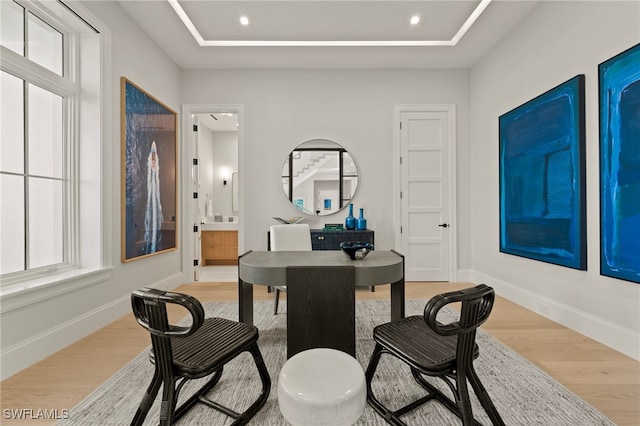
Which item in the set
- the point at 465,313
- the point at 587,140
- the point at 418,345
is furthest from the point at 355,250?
the point at 587,140

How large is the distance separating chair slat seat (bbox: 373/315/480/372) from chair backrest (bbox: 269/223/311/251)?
1.61 meters

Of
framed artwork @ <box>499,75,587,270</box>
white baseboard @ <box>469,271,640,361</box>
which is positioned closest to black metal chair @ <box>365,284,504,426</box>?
white baseboard @ <box>469,271,640,361</box>

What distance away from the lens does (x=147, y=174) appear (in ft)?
10.9

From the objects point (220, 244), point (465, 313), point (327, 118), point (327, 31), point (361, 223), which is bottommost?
point (220, 244)

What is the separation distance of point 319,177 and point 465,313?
3.27 meters

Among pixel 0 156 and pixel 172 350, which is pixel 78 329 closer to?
pixel 0 156

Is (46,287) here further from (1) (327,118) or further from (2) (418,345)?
(1) (327,118)

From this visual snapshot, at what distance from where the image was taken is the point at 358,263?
1991mm

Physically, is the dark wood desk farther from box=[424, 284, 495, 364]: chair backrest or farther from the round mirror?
the round mirror

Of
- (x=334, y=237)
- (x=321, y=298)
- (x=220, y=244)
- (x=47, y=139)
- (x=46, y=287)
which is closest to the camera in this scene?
(x=321, y=298)

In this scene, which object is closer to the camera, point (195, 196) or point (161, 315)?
point (161, 315)

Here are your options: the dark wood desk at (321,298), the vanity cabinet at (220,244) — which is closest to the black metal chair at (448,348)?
the dark wood desk at (321,298)

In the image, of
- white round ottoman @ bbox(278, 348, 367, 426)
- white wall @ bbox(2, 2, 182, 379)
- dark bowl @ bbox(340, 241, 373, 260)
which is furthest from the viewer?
dark bowl @ bbox(340, 241, 373, 260)

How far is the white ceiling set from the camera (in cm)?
295
